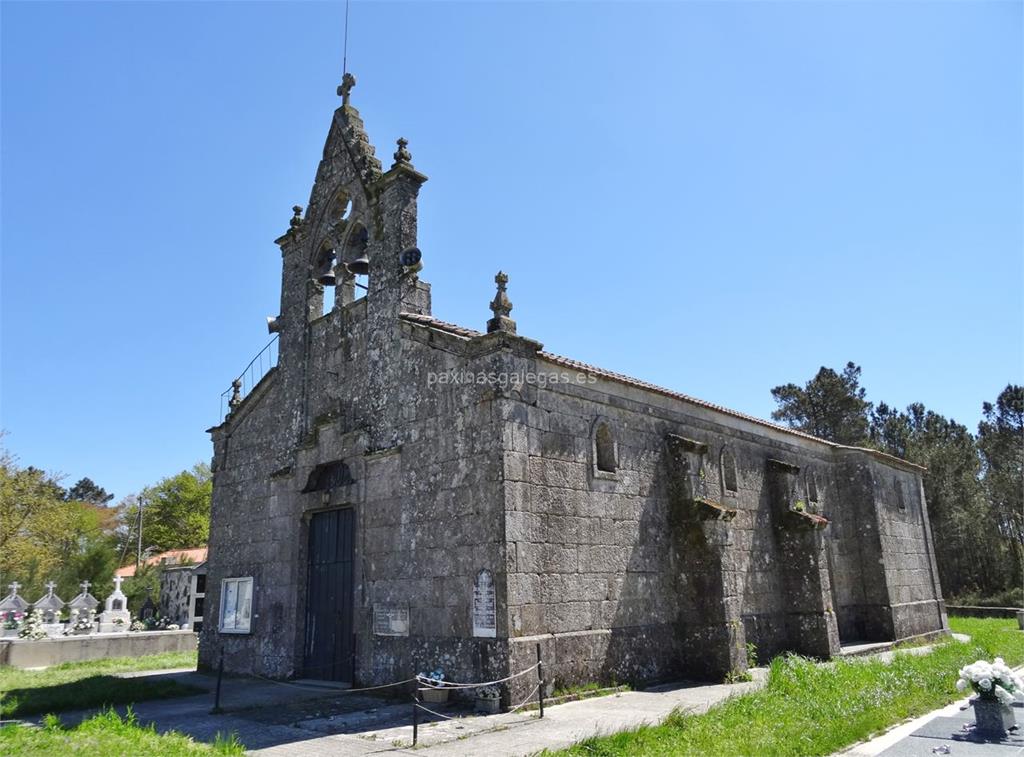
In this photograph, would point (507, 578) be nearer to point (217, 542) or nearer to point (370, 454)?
point (370, 454)

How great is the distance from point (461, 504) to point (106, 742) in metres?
5.15

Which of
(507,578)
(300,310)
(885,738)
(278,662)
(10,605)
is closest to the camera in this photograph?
(885,738)

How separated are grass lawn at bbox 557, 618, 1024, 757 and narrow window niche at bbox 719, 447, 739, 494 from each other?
4131 mm

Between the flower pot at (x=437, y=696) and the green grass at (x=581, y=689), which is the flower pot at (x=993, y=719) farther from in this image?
the flower pot at (x=437, y=696)

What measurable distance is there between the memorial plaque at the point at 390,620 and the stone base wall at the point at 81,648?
37.7ft

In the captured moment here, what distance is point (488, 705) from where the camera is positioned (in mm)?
9438

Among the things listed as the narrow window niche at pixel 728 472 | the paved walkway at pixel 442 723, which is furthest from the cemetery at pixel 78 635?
the narrow window niche at pixel 728 472

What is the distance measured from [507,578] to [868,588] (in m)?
12.8

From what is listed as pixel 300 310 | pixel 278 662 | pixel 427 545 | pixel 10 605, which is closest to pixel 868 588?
pixel 427 545

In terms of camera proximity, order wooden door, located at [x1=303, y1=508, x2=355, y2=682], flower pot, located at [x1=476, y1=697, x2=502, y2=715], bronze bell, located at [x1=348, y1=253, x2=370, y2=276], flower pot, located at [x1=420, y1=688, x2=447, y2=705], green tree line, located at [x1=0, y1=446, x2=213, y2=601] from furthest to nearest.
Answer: green tree line, located at [x1=0, y1=446, x2=213, y2=601] < bronze bell, located at [x1=348, y1=253, x2=370, y2=276] < wooden door, located at [x1=303, y1=508, x2=355, y2=682] < flower pot, located at [x1=420, y1=688, x2=447, y2=705] < flower pot, located at [x1=476, y1=697, x2=502, y2=715]

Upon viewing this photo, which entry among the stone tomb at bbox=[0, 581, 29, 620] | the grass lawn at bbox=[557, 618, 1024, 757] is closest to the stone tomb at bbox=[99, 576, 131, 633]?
the stone tomb at bbox=[0, 581, 29, 620]

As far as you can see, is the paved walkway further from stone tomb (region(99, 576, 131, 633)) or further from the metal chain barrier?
stone tomb (region(99, 576, 131, 633))

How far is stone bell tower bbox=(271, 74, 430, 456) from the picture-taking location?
12.8 meters

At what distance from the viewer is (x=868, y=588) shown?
18.3 meters
